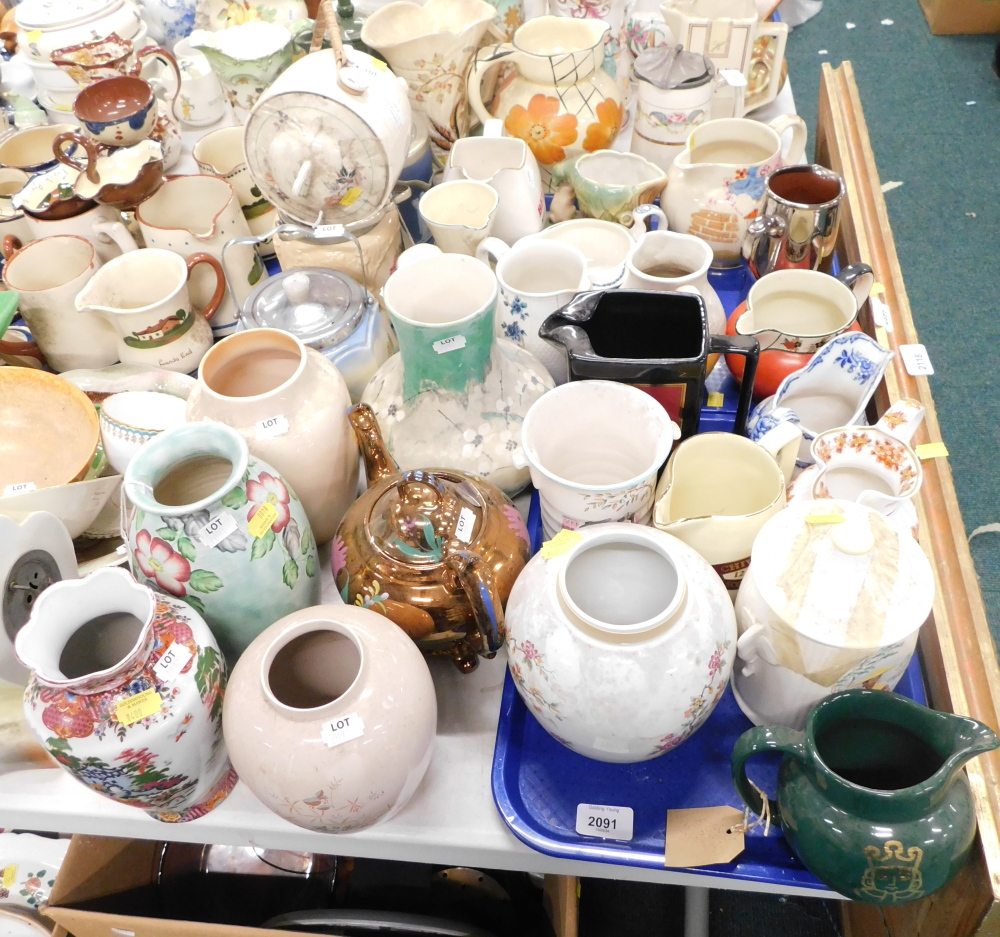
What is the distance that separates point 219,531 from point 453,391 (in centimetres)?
35

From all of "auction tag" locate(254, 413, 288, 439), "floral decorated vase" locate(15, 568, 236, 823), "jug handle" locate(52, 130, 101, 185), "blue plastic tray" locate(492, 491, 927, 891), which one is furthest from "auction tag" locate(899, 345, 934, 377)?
"jug handle" locate(52, 130, 101, 185)

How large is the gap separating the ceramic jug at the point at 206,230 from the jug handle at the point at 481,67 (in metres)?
0.47

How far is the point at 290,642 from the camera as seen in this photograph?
0.80 m

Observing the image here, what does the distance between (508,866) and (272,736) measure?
0.35 metres

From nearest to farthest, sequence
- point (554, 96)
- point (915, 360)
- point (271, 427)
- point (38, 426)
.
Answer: point (271, 427), point (38, 426), point (915, 360), point (554, 96)

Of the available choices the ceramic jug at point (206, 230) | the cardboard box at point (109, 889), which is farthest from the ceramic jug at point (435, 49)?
the cardboard box at point (109, 889)

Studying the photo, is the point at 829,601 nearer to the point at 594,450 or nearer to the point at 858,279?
the point at 594,450

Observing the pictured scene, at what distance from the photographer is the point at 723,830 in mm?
828

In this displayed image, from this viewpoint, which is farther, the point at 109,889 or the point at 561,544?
the point at 109,889

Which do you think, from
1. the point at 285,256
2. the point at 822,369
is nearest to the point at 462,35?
the point at 285,256

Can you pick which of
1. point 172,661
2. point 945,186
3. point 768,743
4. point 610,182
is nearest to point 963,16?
point 945,186

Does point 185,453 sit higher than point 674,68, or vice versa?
point 674,68

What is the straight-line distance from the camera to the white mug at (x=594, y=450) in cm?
89

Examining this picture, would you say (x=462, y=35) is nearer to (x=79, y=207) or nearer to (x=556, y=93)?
(x=556, y=93)
